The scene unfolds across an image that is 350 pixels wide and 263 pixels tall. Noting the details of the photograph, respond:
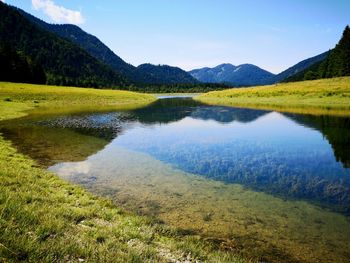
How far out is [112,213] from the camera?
10.1 metres

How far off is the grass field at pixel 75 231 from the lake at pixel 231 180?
3.86 feet

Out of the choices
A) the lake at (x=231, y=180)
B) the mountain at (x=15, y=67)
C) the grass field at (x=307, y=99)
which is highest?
the mountain at (x=15, y=67)

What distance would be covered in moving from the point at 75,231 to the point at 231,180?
921 cm

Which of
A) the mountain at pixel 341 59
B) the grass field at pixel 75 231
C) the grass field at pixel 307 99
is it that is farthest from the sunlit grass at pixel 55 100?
the mountain at pixel 341 59

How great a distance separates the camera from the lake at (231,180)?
30.7 feet

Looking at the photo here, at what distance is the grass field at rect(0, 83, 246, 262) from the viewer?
227 inches

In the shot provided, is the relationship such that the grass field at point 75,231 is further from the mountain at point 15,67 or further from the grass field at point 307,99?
the mountain at point 15,67

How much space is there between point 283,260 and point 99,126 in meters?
30.7

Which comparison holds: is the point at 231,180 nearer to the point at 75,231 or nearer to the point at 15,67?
the point at 75,231

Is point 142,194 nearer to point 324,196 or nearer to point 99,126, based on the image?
point 324,196

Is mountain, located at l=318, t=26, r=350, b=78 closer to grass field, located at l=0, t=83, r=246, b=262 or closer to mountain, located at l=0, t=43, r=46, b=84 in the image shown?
mountain, located at l=0, t=43, r=46, b=84

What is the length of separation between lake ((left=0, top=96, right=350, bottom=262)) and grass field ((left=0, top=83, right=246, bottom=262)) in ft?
3.86

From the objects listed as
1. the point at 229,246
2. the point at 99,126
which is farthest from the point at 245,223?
the point at 99,126

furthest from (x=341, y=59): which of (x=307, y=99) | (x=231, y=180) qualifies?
(x=231, y=180)
